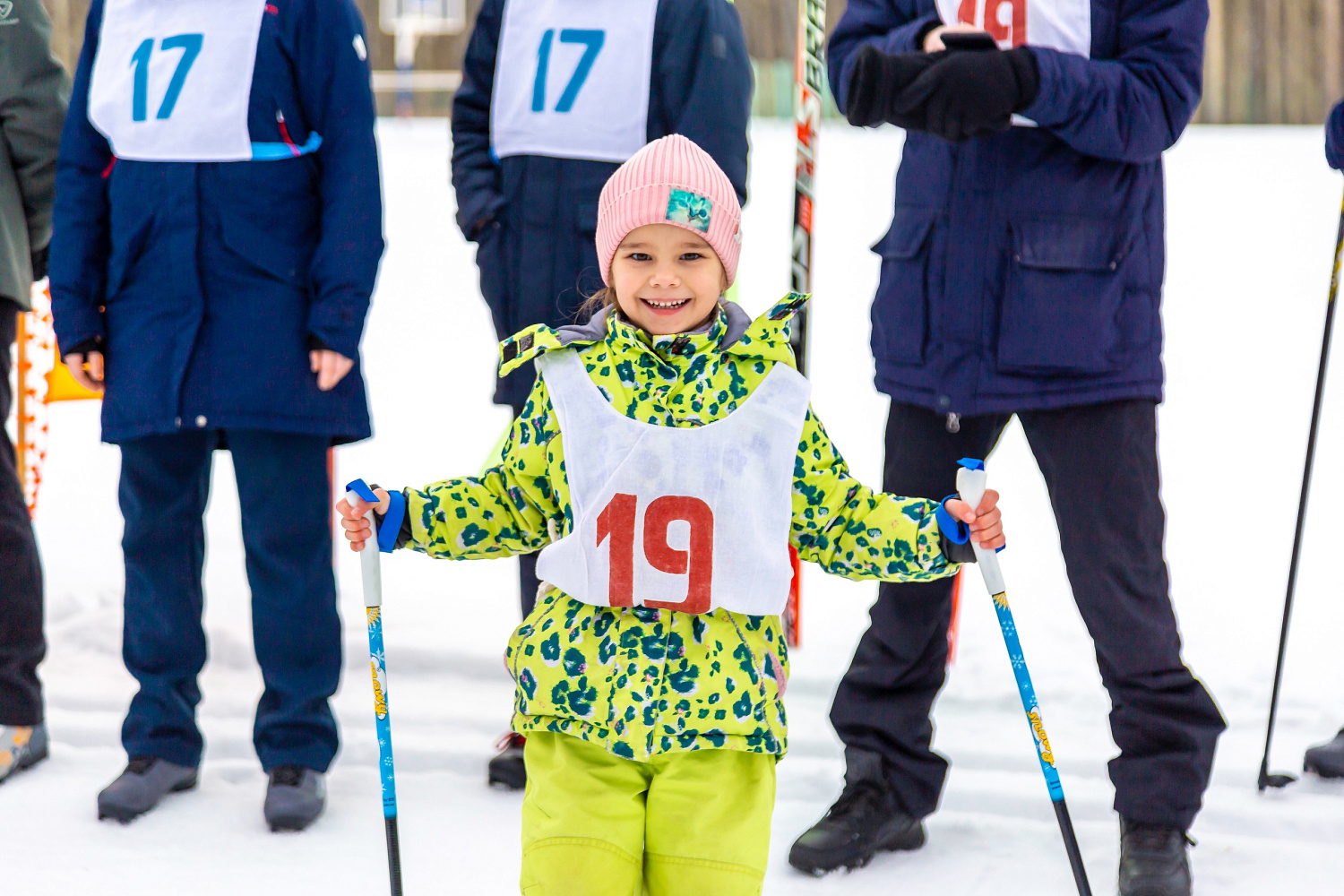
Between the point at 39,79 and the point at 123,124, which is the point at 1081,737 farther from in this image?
the point at 39,79

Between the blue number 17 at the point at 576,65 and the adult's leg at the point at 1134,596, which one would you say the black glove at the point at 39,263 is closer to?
the blue number 17 at the point at 576,65

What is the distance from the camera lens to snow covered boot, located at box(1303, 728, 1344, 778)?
8.35 ft

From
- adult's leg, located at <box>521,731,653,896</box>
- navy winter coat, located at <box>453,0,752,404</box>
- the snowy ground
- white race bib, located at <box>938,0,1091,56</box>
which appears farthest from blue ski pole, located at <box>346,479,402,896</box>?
white race bib, located at <box>938,0,1091,56</box>

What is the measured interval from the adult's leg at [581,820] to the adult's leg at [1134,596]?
848 mm

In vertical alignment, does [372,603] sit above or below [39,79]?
below

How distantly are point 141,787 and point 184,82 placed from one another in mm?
1248

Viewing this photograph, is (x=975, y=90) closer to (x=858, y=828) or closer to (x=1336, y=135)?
(x=1336, y=135)

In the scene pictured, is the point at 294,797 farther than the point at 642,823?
Yes

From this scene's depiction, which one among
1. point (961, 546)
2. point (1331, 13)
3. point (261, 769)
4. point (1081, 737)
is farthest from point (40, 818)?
point (1331, 13)

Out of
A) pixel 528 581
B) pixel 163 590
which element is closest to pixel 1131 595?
pixel 528 581

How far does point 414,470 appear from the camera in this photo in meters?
4.87

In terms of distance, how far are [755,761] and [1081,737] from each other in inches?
56.2

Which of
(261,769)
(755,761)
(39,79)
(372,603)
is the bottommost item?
(261,769)

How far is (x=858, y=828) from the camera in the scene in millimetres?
2213
